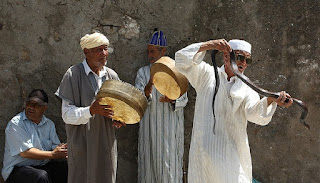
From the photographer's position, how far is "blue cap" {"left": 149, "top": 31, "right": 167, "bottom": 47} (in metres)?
5.99

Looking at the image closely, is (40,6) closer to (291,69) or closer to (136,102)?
(136,102)

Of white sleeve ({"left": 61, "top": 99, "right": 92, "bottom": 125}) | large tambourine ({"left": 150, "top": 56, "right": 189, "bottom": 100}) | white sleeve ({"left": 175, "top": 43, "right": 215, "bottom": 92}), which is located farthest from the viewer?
large tambourine ({"left": 150, "top": 56, "right": 189, "bottom": 100})

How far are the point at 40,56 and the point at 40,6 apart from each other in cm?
54

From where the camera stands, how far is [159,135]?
5.93 metres

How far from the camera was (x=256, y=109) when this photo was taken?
14.0 feet

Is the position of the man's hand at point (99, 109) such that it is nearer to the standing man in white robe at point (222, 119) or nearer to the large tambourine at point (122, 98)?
the large tambourine at point (122, 98)

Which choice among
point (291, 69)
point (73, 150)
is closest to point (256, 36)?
point (291, 69)

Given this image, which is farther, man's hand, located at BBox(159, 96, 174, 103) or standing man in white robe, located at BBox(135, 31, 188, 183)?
standing man in white robe, located at BBox(135, 31, 188, 183)

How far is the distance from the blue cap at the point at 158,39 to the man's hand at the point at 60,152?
1478 millimetres

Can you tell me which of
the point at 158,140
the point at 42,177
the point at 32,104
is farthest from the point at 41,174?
the point at 158,140

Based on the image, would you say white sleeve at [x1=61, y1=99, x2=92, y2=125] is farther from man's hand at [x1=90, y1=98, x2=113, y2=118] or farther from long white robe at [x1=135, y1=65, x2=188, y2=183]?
long white robe at [x1=135, y1=65, x2=188, y2=183]

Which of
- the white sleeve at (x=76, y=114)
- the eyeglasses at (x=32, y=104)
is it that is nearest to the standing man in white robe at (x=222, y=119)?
the white sleeve at (x=76, y=114)

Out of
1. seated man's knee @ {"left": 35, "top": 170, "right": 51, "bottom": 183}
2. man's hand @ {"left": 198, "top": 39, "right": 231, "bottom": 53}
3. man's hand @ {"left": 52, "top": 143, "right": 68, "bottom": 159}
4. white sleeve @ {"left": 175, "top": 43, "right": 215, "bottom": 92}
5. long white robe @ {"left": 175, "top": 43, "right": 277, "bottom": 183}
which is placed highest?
man's hand @ {"left": 198, "top": 39, "right": 231, "bottom": 53}

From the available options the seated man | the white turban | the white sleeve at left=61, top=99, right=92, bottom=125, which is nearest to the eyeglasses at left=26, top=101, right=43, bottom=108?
the seated man
